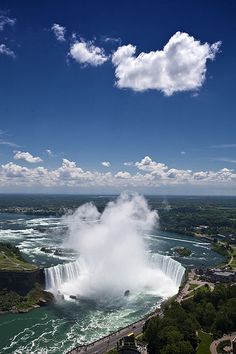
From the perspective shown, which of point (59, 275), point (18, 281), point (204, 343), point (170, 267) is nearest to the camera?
point (204, 343)

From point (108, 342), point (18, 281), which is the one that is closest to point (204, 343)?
point (108, 342)

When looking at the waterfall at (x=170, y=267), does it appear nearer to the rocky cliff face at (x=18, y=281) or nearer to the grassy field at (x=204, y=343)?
the rocky cliff face at (x=18, y=281)

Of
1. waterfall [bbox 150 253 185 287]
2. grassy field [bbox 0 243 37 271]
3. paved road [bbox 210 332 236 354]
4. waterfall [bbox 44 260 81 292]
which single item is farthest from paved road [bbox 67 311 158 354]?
grassy field [bbox 0 243 37 271]

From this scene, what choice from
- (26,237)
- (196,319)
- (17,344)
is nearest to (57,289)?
(17,344)

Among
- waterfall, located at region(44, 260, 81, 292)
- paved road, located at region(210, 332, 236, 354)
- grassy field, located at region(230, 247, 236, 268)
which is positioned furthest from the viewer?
grassy field, located at region(230, 247, 236, 268)

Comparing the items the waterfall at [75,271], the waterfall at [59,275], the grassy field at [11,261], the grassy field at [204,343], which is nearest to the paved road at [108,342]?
the grassy field at [204,343]

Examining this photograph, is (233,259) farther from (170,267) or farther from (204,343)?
(204,343)

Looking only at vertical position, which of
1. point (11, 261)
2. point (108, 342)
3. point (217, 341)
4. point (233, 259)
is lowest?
point (108, 342)

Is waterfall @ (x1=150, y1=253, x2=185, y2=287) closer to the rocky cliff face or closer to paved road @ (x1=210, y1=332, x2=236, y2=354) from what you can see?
the rocky cliff face
